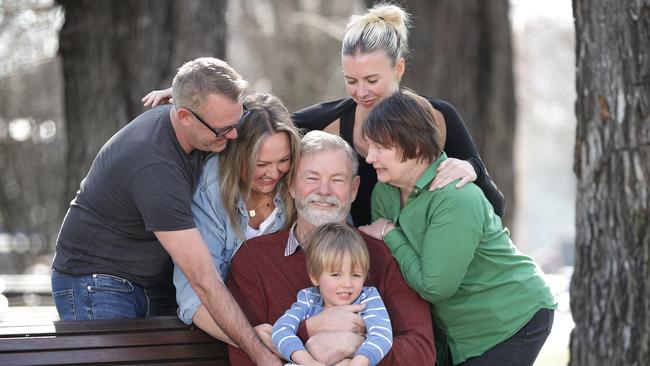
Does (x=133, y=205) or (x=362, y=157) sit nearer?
(x=133, y=205)

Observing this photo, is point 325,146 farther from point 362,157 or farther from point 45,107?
point 45,107

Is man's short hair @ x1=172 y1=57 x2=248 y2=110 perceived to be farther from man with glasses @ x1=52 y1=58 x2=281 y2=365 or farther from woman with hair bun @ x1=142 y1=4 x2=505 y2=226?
woman with hair bun @ x1=142 y1=4 x2=505 y2=226

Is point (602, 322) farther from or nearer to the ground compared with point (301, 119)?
nearer to the ground

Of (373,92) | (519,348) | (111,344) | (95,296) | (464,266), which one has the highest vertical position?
(373,92)

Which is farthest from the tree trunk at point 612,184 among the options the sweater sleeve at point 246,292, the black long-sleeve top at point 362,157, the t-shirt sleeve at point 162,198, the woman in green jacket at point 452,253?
the t-shirt sleeve at point 162,198

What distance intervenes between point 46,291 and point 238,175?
4.72 meters

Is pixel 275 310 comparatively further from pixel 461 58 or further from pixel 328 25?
pixel 328 25

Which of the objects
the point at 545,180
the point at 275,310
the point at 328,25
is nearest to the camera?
the point at 275,310

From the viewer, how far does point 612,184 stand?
462 centimetres

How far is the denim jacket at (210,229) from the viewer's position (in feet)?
13.4

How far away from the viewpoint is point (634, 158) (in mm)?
4547

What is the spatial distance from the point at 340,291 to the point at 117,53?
476 centimetres

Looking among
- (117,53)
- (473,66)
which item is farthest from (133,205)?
(473,66)

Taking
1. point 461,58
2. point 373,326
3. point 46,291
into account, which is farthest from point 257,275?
point 461,58
